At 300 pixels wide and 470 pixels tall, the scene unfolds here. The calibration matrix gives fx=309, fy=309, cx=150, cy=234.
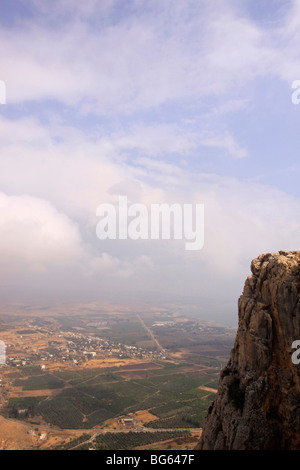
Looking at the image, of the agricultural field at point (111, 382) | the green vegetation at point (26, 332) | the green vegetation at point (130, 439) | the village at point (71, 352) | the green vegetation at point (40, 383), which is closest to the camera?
the green vegetation at point (130, 439)

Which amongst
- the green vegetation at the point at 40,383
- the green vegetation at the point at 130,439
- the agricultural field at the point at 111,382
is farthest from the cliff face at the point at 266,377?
the green vegetation at the point at 40,383

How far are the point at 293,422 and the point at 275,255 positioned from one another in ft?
26.2

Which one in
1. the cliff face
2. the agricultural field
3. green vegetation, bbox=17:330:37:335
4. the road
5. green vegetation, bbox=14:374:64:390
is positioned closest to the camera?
the cliff face

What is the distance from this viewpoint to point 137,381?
219 ft

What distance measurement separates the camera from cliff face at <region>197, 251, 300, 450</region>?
13820mm

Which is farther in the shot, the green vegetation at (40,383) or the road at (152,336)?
the road at (152,336)

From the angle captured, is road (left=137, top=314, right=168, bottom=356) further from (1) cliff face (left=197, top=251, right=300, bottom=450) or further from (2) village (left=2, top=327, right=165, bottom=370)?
(1) cliff face (left=197, top=251, right=300, bottom=450)

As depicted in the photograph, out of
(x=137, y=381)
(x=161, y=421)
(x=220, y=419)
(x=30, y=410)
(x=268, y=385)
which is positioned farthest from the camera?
(x=137, y=381)

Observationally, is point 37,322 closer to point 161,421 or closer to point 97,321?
point 97,321

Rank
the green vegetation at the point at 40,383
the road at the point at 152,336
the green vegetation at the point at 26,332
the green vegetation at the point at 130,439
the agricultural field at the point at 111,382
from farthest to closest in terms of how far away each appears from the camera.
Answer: the green vegetation at the point at 26,332 < the road at the point at 152,336 < the green vegetation at the point at 40,383 < the agricultural field at the point at 111,382 < the green vegetation at the point at 130,439

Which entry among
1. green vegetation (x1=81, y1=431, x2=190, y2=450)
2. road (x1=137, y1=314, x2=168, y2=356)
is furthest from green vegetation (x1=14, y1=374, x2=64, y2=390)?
road (x1=137, y1=314, x2=168, y2=356)

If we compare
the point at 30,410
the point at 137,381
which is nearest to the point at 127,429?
the point at 30,410

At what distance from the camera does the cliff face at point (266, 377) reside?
13820 mm

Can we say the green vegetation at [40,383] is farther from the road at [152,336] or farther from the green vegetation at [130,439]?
the road at [152,336]
